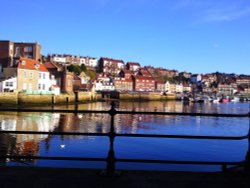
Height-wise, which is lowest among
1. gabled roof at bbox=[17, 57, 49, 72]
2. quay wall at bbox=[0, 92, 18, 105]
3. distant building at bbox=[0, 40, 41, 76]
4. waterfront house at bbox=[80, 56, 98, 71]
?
quay wall at bbox=[0, 92, 18, 105]

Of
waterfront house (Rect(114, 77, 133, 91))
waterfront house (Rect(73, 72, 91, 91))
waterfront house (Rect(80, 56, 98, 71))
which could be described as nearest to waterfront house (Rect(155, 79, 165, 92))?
waterfront house (Rect(114, 77, 133, 91))

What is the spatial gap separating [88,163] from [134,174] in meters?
9.58

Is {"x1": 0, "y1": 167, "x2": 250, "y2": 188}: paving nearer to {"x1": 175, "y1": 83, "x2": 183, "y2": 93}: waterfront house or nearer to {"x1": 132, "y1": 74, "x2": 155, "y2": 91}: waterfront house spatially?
{"x1": 132, "y1": 74, "x2": 155, "y2": 91}: waterfront house

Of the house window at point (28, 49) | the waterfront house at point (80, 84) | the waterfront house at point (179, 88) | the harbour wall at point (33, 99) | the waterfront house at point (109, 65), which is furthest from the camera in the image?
the waterfront house at point (179, 88)

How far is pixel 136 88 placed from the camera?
163 metres

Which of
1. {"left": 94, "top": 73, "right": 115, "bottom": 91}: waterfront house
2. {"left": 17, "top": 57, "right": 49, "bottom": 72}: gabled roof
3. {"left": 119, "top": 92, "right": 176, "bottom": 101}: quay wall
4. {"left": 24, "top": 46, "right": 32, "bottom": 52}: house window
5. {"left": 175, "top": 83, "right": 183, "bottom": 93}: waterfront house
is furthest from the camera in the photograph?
{"left": 175, "top": 83, "right": 183, "bottom": 93}: waterfront house

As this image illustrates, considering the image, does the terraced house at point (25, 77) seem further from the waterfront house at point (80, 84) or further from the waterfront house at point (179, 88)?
the waterfront house at point (179, 88)

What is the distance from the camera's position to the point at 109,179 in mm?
4695

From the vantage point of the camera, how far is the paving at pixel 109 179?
4426 mm

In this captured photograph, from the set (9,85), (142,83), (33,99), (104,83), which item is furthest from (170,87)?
(33,99)

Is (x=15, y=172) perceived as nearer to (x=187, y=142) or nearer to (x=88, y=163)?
(x=88, y=163)

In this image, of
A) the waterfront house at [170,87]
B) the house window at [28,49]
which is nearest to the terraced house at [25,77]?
the house window at [28,49]

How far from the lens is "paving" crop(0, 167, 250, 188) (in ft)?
14.5

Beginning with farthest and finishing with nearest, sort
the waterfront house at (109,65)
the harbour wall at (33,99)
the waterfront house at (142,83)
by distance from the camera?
the waterfront house at (109,65) < the waterfront house at (142,83) < the harbour wall at (33,99)
